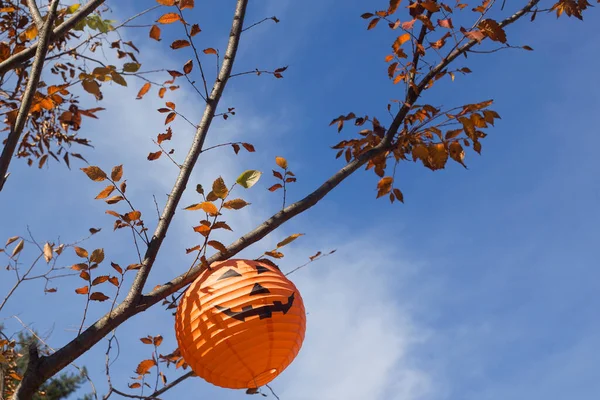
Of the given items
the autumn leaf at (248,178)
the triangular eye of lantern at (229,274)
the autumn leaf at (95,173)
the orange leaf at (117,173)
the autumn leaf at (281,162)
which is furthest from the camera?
the autumn leaf at (281,162)

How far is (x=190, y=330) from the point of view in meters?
2.62

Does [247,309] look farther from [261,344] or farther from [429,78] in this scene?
[429,78]

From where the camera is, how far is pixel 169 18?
3150 mm

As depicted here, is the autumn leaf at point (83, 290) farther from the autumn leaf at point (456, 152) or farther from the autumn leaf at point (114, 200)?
the autumn leaf at point (456, 152)

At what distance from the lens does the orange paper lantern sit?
2.53 m

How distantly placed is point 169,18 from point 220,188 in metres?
1.10

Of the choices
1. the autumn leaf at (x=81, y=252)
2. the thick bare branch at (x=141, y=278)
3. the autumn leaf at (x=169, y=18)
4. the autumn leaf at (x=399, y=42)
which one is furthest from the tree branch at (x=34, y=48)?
the autumn leaf at (x=399, y=42)

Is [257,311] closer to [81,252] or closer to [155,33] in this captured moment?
[81,252]

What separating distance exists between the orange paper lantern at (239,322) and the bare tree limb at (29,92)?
1029 millimetres

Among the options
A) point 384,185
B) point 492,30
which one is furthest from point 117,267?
point 492,30

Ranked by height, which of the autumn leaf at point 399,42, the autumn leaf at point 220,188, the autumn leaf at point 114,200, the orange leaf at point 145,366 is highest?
the autumn leaf at point 399,42

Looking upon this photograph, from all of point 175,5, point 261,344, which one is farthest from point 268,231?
point 175,5

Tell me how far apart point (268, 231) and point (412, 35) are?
1561mm

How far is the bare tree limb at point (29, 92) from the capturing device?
252cm
